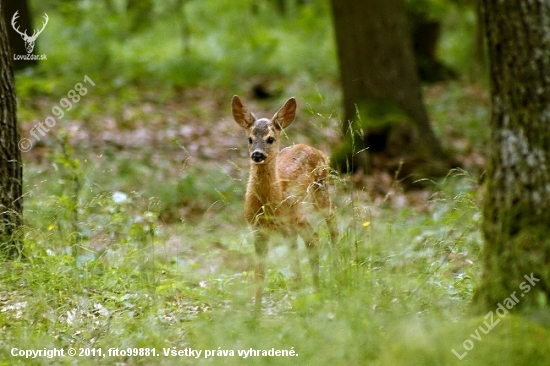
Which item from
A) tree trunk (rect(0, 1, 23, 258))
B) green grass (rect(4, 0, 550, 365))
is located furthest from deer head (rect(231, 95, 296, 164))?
tree trunk (rect(0, 1, 23, 258))

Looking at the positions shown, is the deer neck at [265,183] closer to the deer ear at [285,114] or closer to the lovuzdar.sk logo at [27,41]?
the deer ear at [285,114]

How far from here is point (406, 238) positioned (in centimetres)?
585

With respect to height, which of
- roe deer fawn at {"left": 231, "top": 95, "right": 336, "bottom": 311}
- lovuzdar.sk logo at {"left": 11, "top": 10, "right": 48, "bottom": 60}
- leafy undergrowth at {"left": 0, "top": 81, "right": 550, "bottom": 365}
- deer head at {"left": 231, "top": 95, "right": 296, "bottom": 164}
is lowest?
leafy undergrowth at {"left": 0, "top": 81, "right": 550, "bottom": 365}

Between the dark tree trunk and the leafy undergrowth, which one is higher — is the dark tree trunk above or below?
above

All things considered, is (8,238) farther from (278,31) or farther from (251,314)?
(278,31)

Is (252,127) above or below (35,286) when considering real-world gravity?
above

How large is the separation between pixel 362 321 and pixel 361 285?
0.39 meters

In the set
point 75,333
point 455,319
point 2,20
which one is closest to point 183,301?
point 75,333

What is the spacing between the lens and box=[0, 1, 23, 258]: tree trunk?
5.49m

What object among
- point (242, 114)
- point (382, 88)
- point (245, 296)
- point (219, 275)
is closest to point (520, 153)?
point (245, 296)

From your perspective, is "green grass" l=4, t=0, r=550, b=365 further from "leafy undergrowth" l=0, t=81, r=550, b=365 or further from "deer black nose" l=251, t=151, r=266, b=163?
"deer black nose" l=251, t=151, r=266, b=163

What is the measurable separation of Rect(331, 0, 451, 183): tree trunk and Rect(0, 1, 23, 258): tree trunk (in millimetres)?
4426

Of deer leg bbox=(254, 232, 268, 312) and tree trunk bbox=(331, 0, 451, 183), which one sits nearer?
deer leg bbox=(254, 232, 268, 312)

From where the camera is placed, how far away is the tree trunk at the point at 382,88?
30.9 feet
